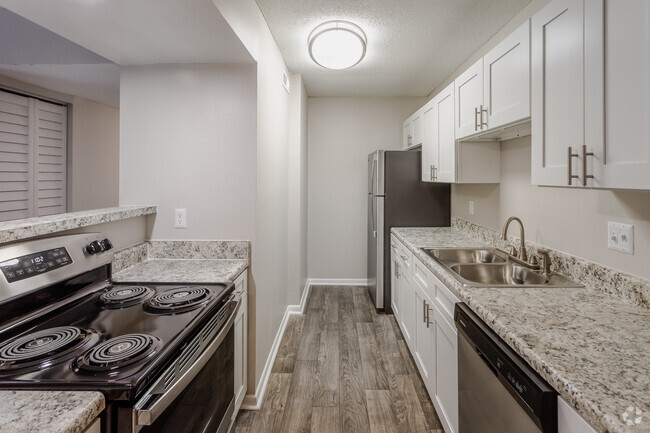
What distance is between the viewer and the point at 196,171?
2.13 metres

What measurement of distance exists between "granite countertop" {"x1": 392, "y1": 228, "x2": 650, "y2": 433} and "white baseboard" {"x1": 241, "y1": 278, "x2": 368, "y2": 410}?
139cm

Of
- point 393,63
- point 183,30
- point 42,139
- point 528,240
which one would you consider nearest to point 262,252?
point 183,30

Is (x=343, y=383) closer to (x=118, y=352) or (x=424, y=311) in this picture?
(x=424, y=311)

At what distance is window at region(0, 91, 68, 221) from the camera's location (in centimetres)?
341

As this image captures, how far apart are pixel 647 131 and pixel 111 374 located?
158 cm

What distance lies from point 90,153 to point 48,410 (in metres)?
4.24

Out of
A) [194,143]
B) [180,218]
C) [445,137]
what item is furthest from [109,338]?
[445,137]

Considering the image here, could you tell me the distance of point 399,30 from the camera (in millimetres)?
2627

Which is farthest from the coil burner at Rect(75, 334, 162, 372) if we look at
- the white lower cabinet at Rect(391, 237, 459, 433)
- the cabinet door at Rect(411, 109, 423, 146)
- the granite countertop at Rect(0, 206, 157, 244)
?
the cabinet door at Rect(411, 109, 423, 146)

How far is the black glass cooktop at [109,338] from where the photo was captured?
2.89ft

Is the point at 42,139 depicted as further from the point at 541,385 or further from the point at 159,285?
the point at 541,385

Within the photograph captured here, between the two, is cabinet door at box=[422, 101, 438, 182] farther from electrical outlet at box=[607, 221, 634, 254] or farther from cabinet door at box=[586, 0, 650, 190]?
cabinet door at box=[586, 0, 650, 190]

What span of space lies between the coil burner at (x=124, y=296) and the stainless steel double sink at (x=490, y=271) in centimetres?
146

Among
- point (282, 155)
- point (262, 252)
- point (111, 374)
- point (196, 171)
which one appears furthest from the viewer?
point (282, 155)
